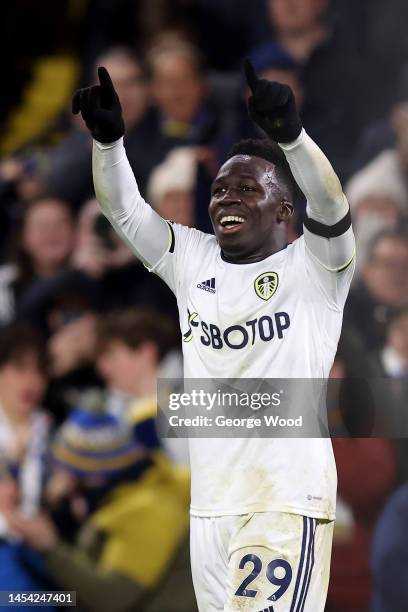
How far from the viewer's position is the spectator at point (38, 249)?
5777mm

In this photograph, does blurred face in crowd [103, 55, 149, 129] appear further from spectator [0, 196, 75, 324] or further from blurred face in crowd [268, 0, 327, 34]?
blurred face in crowd [268, 0, 327, 34]

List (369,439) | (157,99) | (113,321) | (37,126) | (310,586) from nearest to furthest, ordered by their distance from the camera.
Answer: (310,586) → (369,439) → (113,321) → (157,99) → (37,126)

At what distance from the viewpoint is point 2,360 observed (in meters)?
5.41

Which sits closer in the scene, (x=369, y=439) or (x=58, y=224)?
(x=369, y=439)

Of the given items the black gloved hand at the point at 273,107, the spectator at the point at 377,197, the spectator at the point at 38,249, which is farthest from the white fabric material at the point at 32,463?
the black gloved hand at the point at 273,107

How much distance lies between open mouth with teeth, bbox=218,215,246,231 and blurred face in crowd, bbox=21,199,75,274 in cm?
285

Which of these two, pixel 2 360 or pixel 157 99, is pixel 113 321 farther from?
pixel 157 99

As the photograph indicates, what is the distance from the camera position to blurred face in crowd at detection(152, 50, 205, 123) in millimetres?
5578

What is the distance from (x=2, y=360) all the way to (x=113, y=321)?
0.58 m

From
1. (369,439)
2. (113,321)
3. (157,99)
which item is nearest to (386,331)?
(369,439)

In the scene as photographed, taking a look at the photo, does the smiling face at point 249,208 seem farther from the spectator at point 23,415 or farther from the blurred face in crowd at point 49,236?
the blurred face in crowd at point 49,236

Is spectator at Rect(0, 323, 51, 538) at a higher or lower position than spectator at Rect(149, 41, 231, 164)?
lower

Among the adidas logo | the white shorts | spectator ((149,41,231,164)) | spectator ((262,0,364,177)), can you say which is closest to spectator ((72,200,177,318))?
spectator ((149,41,231,164))

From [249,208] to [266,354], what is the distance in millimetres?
381
